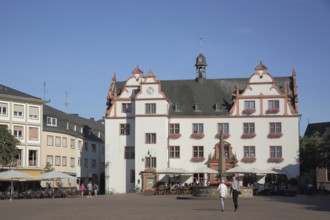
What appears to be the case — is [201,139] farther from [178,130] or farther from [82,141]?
[82,141]

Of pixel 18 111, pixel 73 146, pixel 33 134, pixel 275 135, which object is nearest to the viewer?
pixel 275 135

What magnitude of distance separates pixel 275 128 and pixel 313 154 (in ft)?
36.7

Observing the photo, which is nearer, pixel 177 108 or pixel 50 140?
pixel 177 108

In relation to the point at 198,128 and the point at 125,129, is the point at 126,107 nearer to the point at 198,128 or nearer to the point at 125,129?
the point at 125,129

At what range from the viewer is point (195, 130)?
216ft

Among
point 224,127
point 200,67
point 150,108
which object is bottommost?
point 224,127

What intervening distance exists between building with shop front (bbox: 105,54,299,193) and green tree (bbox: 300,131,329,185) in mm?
7304

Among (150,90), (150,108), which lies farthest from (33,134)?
(150,90)

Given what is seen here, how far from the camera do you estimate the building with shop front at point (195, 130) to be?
63.6 m

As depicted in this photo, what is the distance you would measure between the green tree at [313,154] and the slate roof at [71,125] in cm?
3138

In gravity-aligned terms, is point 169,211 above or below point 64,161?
below

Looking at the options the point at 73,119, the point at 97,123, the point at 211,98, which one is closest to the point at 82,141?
the point at 73,119

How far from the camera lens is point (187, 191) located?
55.2 metres

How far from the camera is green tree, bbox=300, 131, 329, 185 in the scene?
68.8 meters
